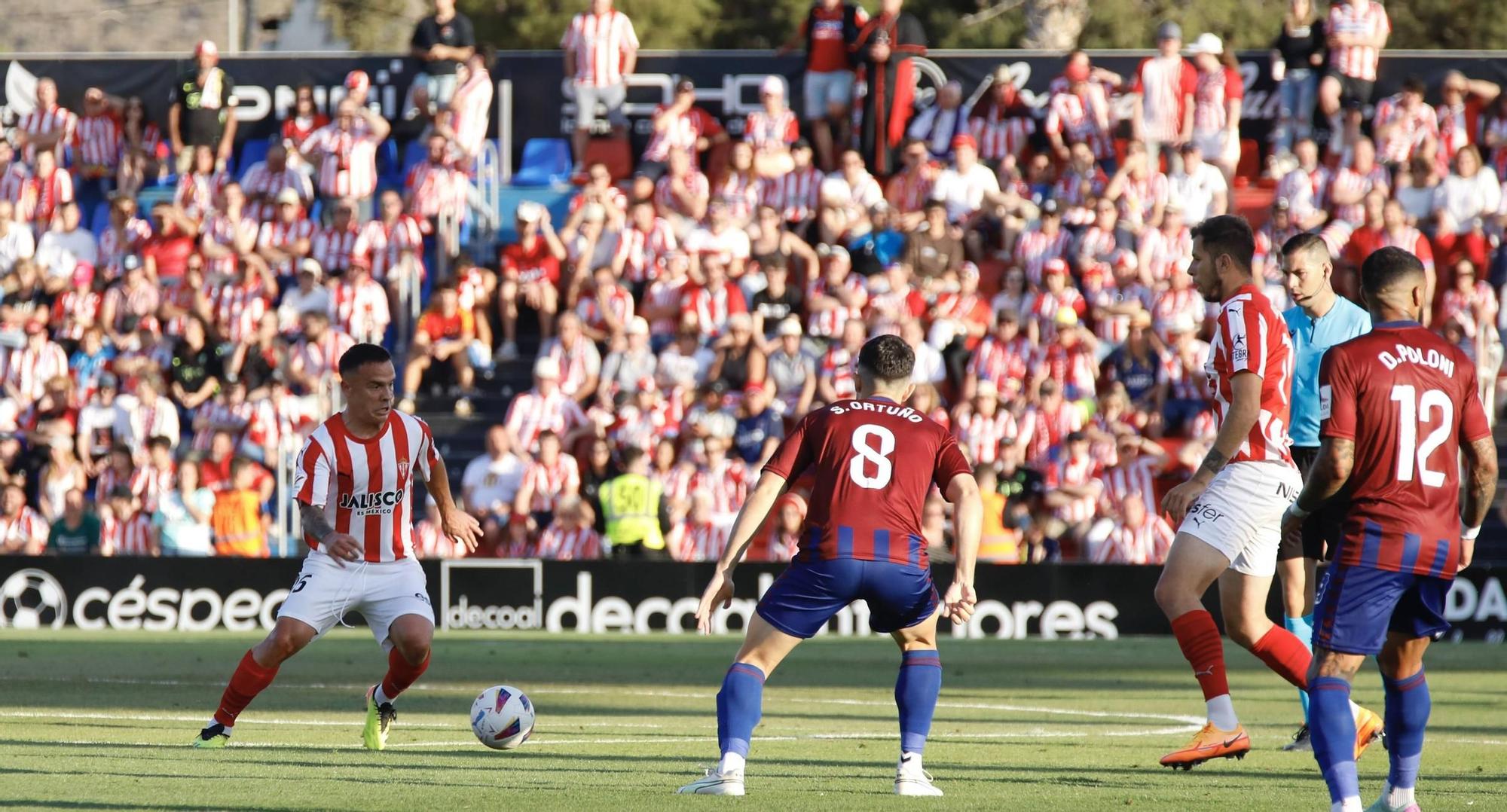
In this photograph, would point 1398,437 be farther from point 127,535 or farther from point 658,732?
point 127,535

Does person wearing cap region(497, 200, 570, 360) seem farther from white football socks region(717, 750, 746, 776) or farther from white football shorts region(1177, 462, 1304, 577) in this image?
white football socks region(717, 750, 746, 776)

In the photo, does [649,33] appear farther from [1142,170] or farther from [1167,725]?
[1167,725]

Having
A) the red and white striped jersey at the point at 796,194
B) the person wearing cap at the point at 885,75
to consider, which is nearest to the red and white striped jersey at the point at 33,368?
the red and white striped jersey at the point at 796,194

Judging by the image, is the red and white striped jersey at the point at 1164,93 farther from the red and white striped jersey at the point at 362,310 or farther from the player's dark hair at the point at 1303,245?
the player's dark hair at the point at 1303,245

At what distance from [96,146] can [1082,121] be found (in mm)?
12564

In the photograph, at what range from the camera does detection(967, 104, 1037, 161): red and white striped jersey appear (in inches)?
950

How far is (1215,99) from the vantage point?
75.9 ft

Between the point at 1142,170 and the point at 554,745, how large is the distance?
47.0 feet

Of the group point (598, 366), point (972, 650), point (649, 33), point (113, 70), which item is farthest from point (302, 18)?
point (972, 650)

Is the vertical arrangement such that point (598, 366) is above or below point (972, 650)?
above

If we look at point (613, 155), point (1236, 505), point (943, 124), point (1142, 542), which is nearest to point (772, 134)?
point (943, 124)

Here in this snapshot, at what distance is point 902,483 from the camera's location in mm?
7887

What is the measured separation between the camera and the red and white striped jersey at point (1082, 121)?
77.7ft

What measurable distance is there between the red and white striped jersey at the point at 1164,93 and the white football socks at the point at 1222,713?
15393mm
